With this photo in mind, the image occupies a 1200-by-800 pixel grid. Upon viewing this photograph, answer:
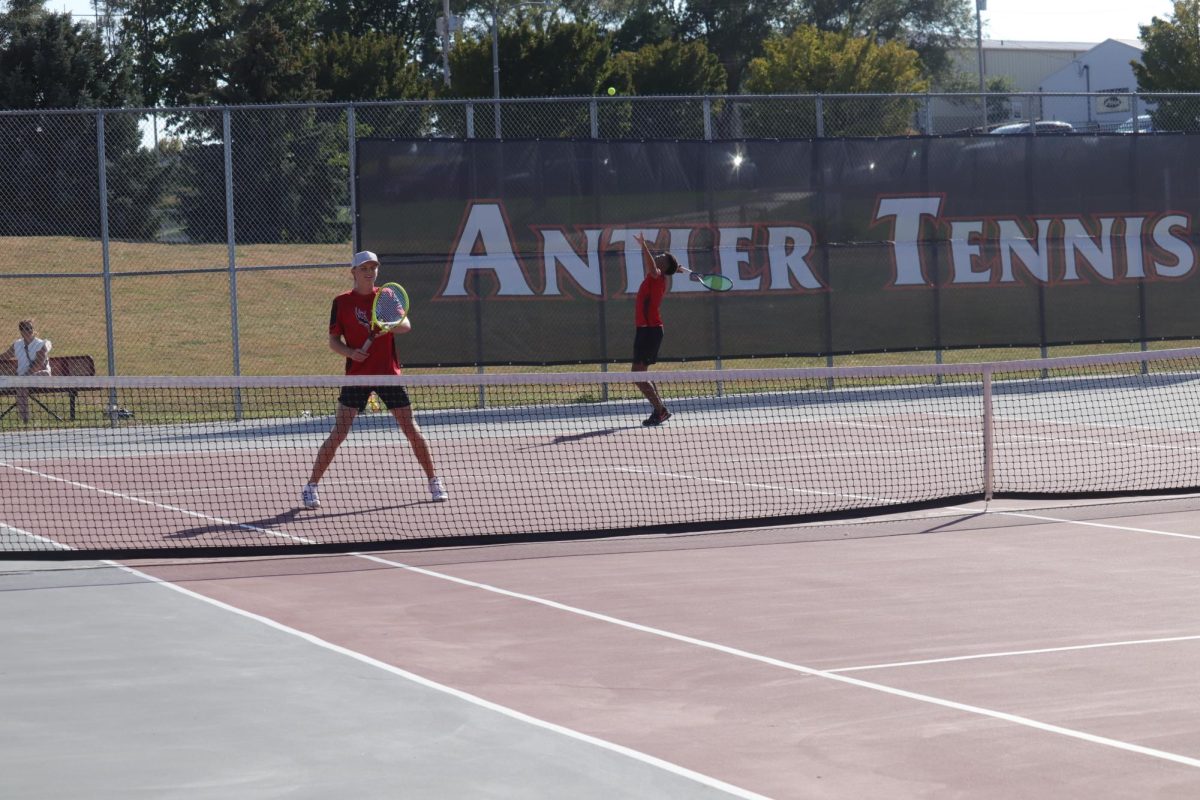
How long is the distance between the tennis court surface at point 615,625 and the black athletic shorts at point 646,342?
9.45ft

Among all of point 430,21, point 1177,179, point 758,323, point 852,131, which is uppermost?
point 430,21

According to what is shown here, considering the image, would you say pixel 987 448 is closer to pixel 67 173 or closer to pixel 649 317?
pixel 649 317

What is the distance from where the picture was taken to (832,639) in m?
6.65

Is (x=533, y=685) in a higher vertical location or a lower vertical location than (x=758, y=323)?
lower

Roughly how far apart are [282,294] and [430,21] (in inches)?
1257

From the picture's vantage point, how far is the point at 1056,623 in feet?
22.6

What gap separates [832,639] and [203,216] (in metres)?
28.5

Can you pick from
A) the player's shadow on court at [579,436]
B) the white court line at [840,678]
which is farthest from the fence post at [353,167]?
the white court line at [840,678]

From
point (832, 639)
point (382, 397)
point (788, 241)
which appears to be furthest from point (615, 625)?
point (788, 241)

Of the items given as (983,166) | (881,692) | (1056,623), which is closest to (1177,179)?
(983,166)

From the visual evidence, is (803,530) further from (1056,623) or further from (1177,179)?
(1177,179)

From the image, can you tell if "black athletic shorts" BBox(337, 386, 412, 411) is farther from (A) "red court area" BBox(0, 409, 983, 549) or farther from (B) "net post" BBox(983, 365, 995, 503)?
(B) "net post" BBox(983, 365, 995, 503)

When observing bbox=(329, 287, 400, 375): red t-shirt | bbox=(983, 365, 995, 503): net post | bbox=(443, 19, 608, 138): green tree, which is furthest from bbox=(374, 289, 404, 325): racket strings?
bbox=(443, 19, 608, 138): green tree

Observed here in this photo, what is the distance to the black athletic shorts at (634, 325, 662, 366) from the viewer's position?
1642 centimetres
